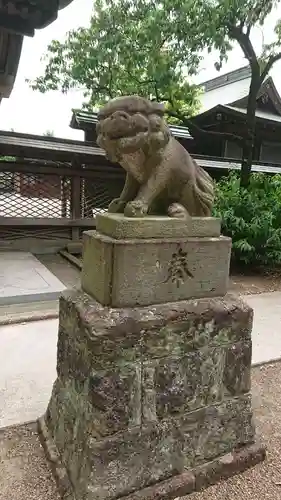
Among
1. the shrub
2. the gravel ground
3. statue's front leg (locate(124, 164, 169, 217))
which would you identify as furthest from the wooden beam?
statue's front leg (locate(124, 164, 169, 217))

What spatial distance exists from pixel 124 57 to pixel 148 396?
18.7 ft

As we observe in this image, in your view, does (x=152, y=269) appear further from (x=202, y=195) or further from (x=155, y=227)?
(x=202, y=195)

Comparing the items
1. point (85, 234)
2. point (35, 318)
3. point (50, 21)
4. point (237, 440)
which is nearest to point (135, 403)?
point (237, 440)

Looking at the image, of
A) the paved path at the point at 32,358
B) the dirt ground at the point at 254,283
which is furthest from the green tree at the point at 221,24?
the paved path at the point at 32,358

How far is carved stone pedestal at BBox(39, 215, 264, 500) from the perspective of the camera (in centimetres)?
146

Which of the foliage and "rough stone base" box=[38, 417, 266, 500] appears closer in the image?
"rough stone base" box=[38, 417, 266, 500]

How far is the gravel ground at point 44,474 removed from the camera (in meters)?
1.60

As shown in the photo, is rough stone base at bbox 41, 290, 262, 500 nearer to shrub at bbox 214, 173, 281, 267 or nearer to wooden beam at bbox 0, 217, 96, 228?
shrub at bbox 214, 173, 281, 267

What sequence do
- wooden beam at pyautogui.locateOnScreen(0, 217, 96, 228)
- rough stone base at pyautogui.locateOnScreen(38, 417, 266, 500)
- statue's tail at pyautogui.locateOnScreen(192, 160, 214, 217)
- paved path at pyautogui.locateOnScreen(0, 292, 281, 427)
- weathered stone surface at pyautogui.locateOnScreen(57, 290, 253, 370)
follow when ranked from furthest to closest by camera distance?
wooden beam at pyautogui.locateOnScreen(0, 217, 96, 228) < paved path at pyautogui.locateOnScreen(0, 292, 281, 427) < statue's tail at pyautogui.locateOnScreen(192, 160, 214, 217) < rough stone base at pyautogui.locateOnScreen(38, 417, 266, 500) < weathered stone surface at pyautogui.locateOnScreen(57, 290, 253, 370)

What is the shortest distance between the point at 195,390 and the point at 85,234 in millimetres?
892

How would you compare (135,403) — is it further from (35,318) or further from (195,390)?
(35,318)

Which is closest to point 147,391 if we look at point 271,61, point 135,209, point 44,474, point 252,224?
point 44,474

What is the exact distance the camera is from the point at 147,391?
156cm

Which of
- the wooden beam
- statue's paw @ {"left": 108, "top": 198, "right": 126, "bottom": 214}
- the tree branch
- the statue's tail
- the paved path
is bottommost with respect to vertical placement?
the paved path
